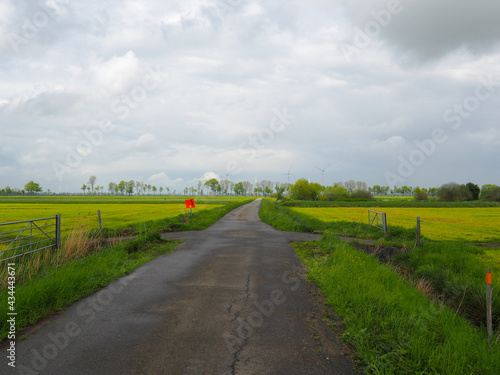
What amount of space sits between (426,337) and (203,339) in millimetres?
3487

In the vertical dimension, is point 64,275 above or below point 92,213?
above

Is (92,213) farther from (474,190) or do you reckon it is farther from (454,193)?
(474,190)

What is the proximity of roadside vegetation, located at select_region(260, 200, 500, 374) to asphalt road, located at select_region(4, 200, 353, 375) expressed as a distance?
1.76 feet

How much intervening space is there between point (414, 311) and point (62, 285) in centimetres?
724

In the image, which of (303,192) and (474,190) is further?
(303,192)

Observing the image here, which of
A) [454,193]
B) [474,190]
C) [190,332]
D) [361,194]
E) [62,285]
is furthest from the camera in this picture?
[361,194]

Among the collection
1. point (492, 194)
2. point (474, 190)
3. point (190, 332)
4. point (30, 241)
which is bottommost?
point (190, 332)

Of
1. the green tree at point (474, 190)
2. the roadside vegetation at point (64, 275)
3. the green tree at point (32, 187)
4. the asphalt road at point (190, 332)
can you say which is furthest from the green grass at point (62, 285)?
the green tree at point (32, 187)

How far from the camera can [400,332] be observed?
4512mm

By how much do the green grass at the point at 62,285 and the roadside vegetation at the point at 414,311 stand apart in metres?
5.39

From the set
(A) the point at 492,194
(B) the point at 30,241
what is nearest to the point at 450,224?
(B) the point at 30,241

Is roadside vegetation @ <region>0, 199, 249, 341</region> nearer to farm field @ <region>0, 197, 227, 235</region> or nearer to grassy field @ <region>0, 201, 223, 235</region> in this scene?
farm field @ <region>0, 197, 227, 235</region>

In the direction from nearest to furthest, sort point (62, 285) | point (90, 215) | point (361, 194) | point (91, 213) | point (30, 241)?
point (62, 285) < point (30, 241) < point (90, 215) < point (91, 213) < point (361, 194)

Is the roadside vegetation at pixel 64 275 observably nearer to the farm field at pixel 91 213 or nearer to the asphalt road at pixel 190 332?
the asphalt road at pixel 190 332
